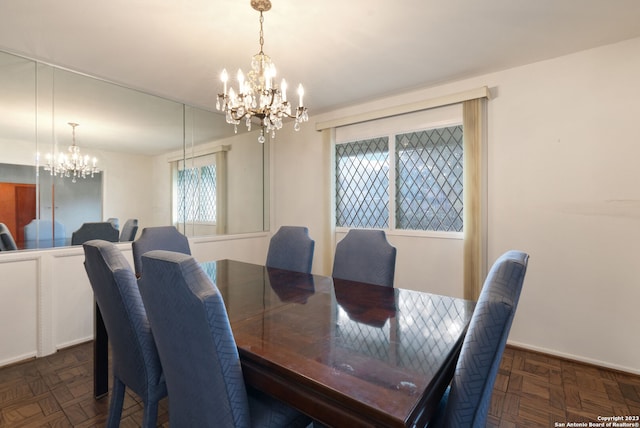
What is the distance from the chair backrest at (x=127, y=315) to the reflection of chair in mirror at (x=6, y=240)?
1729 millimetres

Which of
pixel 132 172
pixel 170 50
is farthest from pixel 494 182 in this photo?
pixel 132 172

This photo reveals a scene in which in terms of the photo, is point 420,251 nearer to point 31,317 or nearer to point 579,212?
point 579,212

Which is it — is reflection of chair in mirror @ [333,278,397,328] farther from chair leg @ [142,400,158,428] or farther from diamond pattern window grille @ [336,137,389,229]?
diamond pattern window grille @ [336,137,389,229]

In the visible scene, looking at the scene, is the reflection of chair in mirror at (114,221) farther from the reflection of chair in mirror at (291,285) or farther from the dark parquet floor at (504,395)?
the reflection of chair in mirror at (291,285)

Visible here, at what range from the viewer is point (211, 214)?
3703 mm

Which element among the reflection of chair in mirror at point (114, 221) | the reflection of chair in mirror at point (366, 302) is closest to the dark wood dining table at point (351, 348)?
the reflection of chair in mirror at point (366, 302)

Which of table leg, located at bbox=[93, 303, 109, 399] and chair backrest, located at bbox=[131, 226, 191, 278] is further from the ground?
chair backrest, located at bbox=[131, 226, 191, 278]

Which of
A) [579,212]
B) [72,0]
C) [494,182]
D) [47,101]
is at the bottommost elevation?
[579,212]

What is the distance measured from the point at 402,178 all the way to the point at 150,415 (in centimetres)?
281

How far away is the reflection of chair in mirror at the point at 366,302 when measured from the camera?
1.30 m

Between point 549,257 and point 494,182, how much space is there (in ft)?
2.46

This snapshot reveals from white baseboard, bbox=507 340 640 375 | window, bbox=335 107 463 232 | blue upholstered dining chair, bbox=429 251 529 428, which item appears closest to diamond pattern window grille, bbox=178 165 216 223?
window, bbox=335 107 463 232

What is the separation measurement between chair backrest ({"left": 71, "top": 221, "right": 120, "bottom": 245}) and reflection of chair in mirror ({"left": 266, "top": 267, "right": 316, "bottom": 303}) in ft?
5.70

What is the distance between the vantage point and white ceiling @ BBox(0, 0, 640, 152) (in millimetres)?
1798
